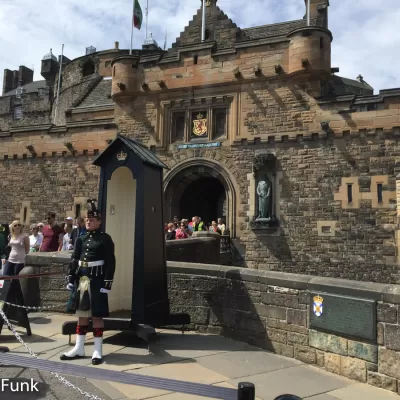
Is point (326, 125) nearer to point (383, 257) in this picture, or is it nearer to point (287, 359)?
point (383, 257)

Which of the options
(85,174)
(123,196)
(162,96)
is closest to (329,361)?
(123,196)

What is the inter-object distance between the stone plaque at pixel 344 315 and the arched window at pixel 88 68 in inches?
1321

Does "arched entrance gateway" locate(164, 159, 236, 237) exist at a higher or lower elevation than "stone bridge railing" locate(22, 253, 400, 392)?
higher

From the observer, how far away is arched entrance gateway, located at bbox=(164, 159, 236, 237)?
49.9 feet

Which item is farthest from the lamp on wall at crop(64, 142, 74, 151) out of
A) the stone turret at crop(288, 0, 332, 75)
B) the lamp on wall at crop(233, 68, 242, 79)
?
the stone turret at crop(288, 0, 332, 75)

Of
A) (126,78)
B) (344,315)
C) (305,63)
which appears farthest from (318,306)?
(126,78)

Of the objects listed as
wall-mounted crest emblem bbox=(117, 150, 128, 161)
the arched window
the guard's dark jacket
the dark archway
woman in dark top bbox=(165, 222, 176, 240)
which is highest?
the arched window

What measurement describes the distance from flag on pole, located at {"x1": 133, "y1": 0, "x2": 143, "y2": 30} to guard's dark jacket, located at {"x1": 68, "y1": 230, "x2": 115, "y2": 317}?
1808 cm

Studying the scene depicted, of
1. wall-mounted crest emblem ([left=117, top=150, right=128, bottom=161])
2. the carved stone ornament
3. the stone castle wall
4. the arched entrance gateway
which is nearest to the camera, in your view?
wall-mounted crest emblem ([left=117, top=150, right=128, bottom=161])

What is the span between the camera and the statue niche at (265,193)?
46.7ft

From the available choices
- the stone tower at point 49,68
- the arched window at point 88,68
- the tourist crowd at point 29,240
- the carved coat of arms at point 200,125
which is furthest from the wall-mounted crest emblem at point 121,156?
the stone tower at point 49,68

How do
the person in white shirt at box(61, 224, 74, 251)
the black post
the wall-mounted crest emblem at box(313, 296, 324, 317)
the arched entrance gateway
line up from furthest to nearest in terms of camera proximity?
the arched entrance gateway, the person in white shirt at box(61, 224, 74, 251), the wall-mounted crest emblem at box(313, 296, 324, 317), the black post

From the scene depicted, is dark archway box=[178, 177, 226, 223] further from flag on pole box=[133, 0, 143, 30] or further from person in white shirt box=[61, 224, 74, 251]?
flag on pole box=[133, 0, 143, 30]

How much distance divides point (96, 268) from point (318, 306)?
2414 mm
